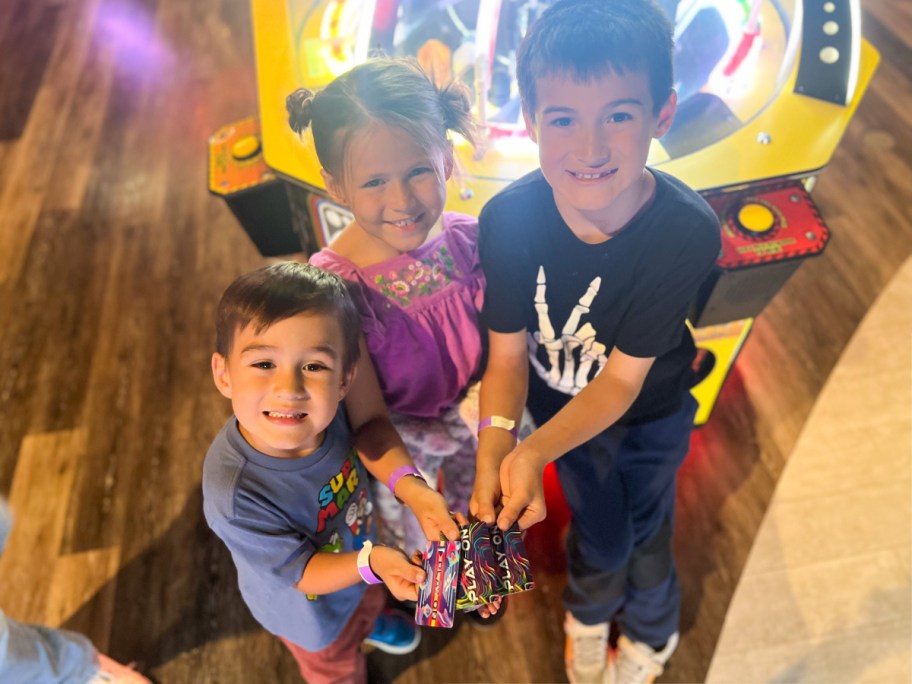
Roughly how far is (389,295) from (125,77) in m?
2.38

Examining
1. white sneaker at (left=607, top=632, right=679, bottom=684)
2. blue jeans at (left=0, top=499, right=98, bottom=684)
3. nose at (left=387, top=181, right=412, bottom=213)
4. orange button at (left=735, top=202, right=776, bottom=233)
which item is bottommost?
white sneaker at (left=607, top=632, right=679, bottom=684)

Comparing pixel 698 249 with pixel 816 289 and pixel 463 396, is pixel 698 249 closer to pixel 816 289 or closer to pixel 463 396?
pixel 463 396

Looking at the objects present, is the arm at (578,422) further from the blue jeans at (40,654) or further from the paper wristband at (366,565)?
the blue jeans at (40,654)

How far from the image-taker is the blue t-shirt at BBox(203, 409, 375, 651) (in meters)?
0.82

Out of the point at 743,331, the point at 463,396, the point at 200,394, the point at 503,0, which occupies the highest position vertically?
the point at 503,0

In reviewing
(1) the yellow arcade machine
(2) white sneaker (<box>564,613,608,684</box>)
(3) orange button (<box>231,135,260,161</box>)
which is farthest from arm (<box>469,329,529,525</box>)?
(3) orange button (<box>231,135,260,161</box>)

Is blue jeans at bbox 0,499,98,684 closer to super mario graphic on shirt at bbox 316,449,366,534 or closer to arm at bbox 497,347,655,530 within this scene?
super mario graphic on shirt at bbox 316,449,366,534

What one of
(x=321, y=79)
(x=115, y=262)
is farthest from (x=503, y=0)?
(x=115, y=262)

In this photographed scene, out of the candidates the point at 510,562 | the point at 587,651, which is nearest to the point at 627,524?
the point at 587,651

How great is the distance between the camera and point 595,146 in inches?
27.0

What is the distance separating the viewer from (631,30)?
0.64 meters

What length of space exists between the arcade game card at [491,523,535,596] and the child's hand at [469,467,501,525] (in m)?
0.02

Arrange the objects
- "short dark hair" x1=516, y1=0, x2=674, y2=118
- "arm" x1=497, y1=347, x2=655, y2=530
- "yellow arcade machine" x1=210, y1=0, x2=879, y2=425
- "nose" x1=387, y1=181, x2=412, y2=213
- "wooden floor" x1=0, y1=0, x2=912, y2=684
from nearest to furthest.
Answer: "short dark hair" x1=516, y1=0, x2=674, y2=118 → "nose" x1=387, y1=181, x2=412, y2=213 → "arm" x1=497, y1=347, x2=655, y2=530 → "yellow arcade machine" x1=210, y1=0, x2=879, y2=425 → "wooden floor" x1=0, y1=0, x2=912, y2=684

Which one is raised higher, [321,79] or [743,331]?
[321,79]
